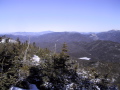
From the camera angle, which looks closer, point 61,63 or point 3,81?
point 3,81

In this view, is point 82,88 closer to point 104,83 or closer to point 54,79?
point 104,83

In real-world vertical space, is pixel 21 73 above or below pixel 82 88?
above

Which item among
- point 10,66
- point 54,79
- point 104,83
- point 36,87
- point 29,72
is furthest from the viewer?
point 104,83

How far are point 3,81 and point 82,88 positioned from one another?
1224cm

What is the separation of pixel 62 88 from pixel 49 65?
3.30 meters

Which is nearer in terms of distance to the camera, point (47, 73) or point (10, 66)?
point (10, 66)

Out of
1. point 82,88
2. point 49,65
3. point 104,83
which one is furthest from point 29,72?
point 104,83

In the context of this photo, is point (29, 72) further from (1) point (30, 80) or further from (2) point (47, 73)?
(2) point (47, 73)

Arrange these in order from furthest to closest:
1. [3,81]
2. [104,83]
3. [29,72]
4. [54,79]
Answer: [104,83]
[29,72]
[54,79]
[3,81]

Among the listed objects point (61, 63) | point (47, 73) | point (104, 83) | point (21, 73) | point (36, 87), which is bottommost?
point (104, 83)

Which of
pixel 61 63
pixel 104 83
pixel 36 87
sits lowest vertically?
pixel 104 83

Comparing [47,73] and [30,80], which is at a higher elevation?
[47,73]

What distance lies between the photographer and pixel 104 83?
21.6 metres

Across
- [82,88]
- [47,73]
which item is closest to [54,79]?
[47,73]
